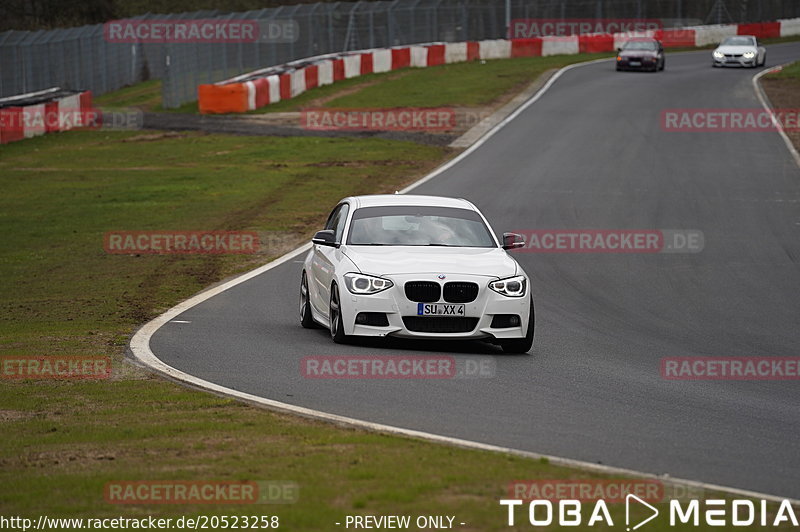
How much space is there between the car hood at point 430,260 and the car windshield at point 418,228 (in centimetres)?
22

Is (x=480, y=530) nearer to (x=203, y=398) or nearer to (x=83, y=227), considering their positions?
(x=203, y=398)

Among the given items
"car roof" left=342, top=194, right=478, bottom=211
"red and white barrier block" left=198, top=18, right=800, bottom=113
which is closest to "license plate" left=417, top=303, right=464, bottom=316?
"car roof" left=342, top=194, right=478, bottom=211

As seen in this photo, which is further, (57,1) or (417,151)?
(57,1)

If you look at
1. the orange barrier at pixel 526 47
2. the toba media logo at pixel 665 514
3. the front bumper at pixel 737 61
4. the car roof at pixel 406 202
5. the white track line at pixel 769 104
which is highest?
the car roof at pixel 406 202

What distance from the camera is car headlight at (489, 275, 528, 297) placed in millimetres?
12320

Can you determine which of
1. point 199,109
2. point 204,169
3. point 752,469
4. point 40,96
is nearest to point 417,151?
point 204,169

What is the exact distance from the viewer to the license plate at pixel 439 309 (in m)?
12.2

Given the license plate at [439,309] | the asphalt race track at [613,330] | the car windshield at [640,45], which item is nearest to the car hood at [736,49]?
the car windshield at [640,45]

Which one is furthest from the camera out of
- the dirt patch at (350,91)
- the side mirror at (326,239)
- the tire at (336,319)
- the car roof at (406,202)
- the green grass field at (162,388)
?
the dirt patch at (350,91)

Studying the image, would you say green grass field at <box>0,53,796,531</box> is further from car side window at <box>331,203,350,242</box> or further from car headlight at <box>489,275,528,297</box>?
car headlight at <box>489,275,528,297</box>

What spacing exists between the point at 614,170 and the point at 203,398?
2056cm

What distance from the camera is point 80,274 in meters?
18.8

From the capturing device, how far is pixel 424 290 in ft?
40.0

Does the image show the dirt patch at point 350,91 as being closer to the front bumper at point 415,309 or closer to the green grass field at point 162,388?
the green grass field at point 162,388
